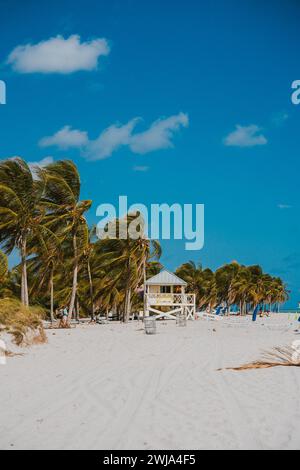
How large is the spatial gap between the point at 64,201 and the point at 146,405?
80.2 ft

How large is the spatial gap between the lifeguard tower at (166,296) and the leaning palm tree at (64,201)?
12.8 meters

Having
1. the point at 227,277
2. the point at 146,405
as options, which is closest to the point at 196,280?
the point at 227,277

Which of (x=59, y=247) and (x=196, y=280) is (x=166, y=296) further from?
(x=196, y=280)

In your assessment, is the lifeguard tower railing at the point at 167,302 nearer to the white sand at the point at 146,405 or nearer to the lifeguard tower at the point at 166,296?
the lifeguard tower at the point at 166,296

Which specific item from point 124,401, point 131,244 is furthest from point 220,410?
point 131,244

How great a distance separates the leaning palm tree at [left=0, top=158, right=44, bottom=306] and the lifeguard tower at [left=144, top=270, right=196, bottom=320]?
15.7m

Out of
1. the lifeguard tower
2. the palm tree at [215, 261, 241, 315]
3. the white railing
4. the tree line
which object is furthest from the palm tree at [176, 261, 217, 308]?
the white railing

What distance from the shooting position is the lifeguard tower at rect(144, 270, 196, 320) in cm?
4322

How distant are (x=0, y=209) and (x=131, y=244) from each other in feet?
50.5

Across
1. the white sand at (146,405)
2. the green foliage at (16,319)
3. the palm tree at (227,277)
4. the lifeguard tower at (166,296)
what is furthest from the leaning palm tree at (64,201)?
the palm tree at (227,277)

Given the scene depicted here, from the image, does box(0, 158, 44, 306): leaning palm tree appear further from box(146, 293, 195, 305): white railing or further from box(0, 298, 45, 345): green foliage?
box(146, 293, 195, 305): white railing

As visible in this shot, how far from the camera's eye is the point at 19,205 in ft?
88.8

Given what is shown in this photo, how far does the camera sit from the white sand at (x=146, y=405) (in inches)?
222

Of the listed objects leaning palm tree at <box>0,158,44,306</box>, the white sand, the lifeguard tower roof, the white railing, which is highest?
leaning palm tree at <box>0,158,44,306</box>
